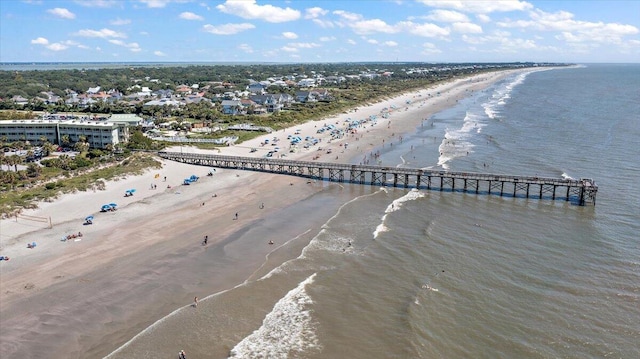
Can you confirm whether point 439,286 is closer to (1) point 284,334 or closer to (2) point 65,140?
(1) point 284,334

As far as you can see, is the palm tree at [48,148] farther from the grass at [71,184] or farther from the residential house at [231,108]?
the residential house at [231,108]

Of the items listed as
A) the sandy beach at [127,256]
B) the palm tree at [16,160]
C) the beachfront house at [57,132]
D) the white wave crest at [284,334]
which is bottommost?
the white wave crest at [284,334]

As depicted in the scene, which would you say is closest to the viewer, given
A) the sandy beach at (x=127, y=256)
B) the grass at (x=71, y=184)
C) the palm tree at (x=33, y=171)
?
the sandy beach at (x=127, y=256)

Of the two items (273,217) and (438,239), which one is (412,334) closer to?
(438,239)

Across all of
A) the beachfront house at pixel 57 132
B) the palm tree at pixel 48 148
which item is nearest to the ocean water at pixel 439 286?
the beachfront house at pixel 57 132

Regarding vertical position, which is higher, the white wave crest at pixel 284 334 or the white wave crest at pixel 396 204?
the white wave crest at pixel 396 204

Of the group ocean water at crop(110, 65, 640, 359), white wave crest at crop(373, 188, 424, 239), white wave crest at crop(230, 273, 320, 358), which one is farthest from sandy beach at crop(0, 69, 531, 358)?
white wave crest at crop(373, 188, 424, 239)

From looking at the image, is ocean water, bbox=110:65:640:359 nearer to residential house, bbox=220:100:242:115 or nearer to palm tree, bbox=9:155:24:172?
palm tree, bbox=9:155:24:172
